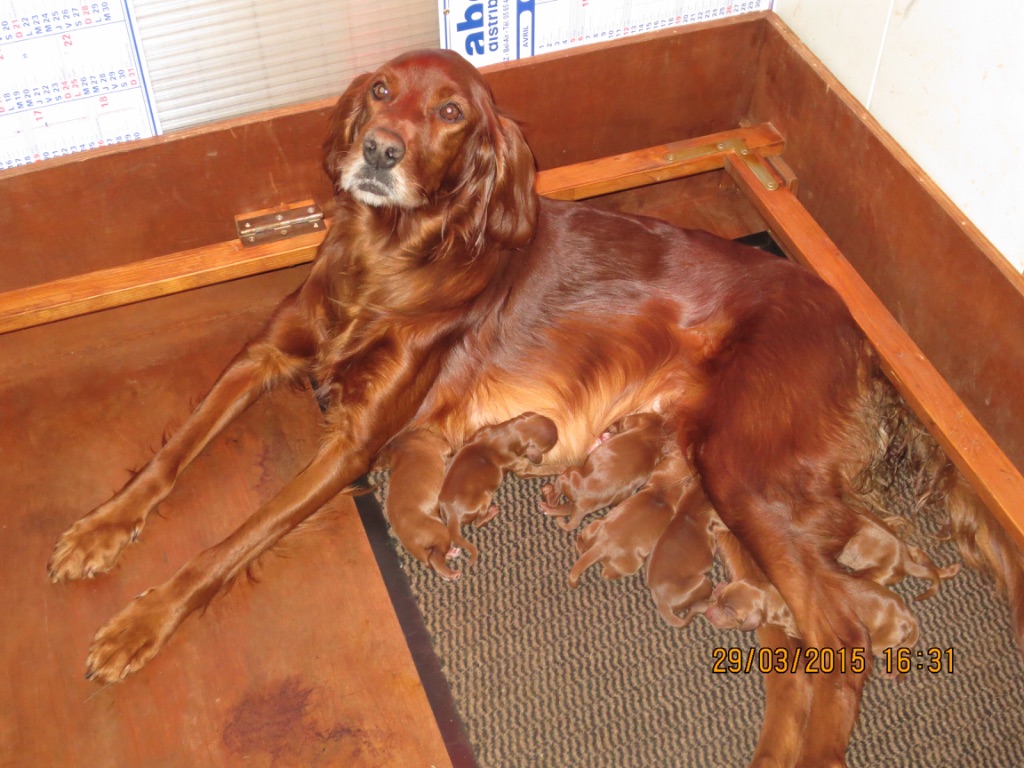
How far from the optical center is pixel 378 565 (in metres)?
2.65

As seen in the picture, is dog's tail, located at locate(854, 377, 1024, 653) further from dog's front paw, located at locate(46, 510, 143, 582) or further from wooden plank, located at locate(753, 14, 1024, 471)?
dog's front paw, located at locate(46, 510, 143, 582)

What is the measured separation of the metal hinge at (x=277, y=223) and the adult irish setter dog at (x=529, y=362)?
384mm

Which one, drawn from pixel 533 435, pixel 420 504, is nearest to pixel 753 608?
pixel 533 435

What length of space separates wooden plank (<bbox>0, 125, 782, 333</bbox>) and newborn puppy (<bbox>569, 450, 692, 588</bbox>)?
1.15 m

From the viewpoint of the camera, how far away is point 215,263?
3025 mm

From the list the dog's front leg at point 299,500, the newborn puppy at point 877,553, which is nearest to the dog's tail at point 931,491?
the newborn puppy at point 877,553

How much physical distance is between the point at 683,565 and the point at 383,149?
1.19 metres

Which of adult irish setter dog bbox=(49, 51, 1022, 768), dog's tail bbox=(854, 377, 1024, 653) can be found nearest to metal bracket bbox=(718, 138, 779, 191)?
adult irish setter dog bbox=(49, 51, 1022, 768)

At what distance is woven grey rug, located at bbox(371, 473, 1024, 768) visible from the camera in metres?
2.35

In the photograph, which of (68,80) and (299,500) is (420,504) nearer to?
(299,500)

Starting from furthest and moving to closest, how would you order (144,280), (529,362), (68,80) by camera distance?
(144,280) < (68,80) < (529,362)

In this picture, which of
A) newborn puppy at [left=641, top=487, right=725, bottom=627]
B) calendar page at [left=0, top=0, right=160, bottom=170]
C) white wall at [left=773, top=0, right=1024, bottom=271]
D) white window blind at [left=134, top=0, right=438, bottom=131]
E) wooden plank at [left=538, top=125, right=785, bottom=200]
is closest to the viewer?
newborn puppy at [left=641, top=487, right=725, bottom=627]

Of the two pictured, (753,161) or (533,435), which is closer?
→ (533,435)
